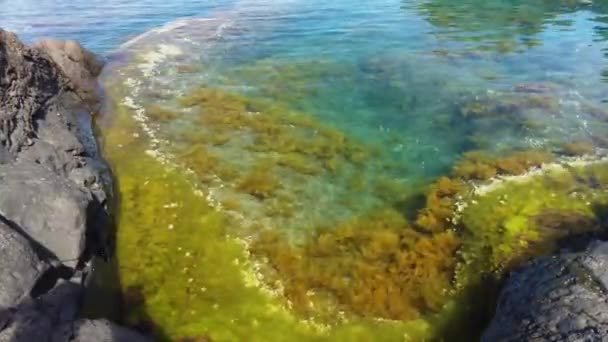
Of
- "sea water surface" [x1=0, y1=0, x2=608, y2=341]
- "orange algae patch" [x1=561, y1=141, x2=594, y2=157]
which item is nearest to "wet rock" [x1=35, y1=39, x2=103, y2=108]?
"sea water surface" [x1=0, y1=0, x2=608, y2=341]

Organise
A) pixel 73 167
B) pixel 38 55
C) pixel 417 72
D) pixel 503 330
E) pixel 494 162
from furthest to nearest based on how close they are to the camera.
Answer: pixel 417 72
pixel 38 55
pixel 494 162
pixel 73 167
pixel 503 330

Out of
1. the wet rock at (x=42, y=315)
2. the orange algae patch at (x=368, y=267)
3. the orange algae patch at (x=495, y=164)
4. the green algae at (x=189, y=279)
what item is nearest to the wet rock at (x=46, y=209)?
the wet rock at (x=42, y=315)

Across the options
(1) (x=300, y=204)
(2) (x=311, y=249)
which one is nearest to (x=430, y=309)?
(2) (x=311, y=249)

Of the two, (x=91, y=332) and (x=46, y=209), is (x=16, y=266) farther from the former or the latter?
(x=46, y=209)

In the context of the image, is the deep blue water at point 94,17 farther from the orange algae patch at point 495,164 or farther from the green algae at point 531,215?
the green algae at point 531,215

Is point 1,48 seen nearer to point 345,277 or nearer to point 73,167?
point 73,167
